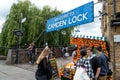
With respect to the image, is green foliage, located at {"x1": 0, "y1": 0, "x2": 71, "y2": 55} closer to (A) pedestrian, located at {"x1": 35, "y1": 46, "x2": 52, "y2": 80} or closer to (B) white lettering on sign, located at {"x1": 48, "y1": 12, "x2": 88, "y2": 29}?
(B) white lettering on sign, located at {"x1": 48, "y1": 12, "x2": 88, "y2": 29}

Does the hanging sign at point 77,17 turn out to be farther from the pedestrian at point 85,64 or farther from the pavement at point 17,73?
the pedestrian at point 85,64

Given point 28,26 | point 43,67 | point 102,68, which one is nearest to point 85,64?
point 102,68

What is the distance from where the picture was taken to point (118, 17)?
12.9 meters

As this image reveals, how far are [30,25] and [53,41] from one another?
3.13 metres

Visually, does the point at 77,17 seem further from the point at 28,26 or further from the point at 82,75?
the point at 28,26

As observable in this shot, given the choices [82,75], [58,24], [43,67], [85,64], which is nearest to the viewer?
[82,75]

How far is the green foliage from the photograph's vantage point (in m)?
32.4

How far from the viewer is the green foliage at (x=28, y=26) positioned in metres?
32.4

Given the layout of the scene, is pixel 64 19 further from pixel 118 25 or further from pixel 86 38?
pixel 86 38

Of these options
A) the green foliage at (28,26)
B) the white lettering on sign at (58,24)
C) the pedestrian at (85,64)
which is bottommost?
the pedestrian at (85,64)

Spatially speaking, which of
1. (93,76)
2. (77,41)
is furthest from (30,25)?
(93,76)

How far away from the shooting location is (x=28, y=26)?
32.9 m

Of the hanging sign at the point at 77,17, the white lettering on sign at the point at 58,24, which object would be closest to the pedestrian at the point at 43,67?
the hanging sign at the point at 77,17

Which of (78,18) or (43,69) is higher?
(78,18)
